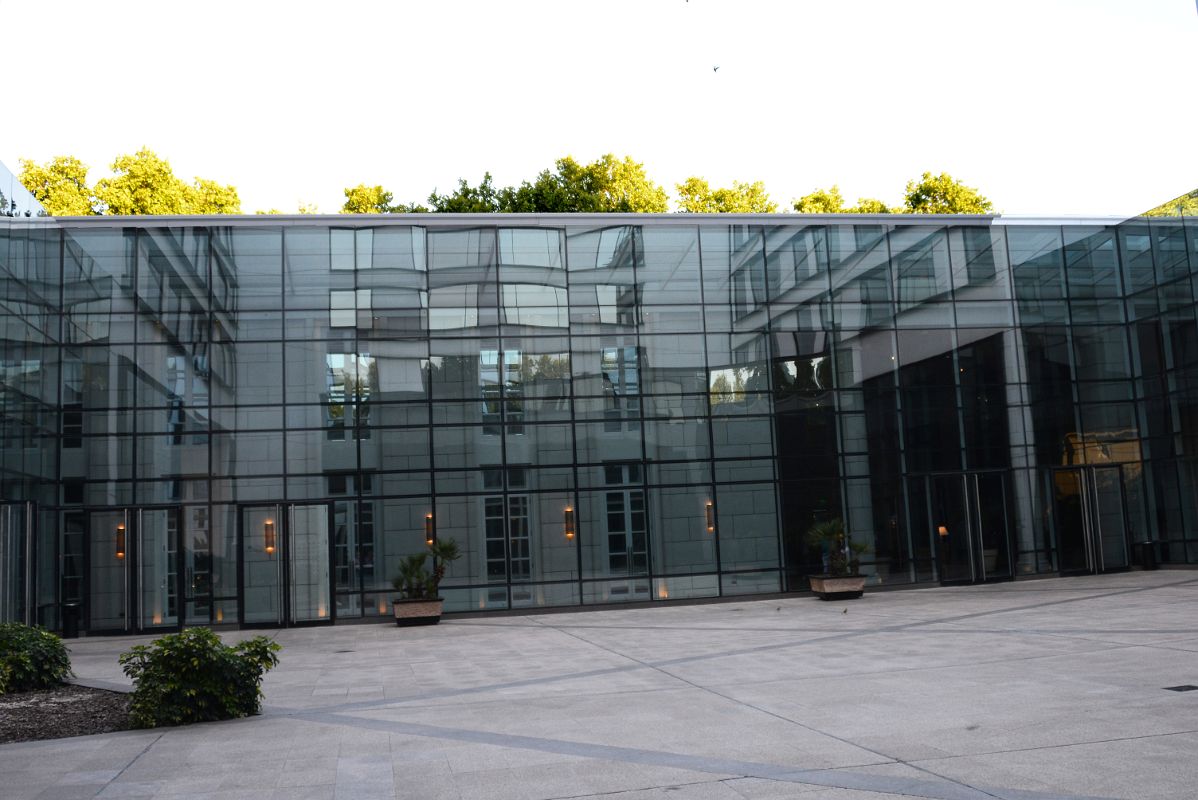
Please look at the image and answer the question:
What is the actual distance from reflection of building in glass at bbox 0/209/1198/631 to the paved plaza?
6.41 m

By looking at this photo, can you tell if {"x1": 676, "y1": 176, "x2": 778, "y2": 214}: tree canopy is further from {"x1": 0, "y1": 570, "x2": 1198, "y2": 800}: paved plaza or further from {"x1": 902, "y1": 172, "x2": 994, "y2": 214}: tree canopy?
{"x1": 0, "y1": 570, "x2": 1198, "y2": 800}: paved plaza

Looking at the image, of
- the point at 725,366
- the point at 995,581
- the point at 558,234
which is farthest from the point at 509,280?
the point at 995,581

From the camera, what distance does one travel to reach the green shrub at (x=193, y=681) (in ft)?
37.0

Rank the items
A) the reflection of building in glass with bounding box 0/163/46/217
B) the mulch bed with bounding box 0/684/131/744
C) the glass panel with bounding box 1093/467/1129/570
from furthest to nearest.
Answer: the glass panel with bounding box 1093/467/1129/570 < the reflection of building in glass with bounding box 0/163/46/217 < the mulch bed with bounding box 0/684/131/744

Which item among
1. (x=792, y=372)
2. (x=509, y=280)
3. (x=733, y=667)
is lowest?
(x=733, y=667)

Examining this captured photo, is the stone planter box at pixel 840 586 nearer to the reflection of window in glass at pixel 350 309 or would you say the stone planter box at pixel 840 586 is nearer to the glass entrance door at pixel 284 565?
the glass entrance door at pixel 284 565

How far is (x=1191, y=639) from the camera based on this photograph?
15.0 meters

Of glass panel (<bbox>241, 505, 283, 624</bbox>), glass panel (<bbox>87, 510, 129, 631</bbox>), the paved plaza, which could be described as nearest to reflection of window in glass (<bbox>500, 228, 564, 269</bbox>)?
glass panel (<bbox>241, 505, 283, 624</bbox>)

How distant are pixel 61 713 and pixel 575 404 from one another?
15.9 meters

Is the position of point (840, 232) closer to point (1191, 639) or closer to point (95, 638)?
point (1191, 639)

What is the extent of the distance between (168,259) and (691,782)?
21899mm

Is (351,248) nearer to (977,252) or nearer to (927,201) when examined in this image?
(977,252)

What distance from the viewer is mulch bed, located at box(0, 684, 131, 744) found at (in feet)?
36.7

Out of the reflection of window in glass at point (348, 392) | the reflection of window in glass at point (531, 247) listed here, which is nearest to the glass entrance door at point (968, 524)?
the reflection of window in glass at point (531, 247)
